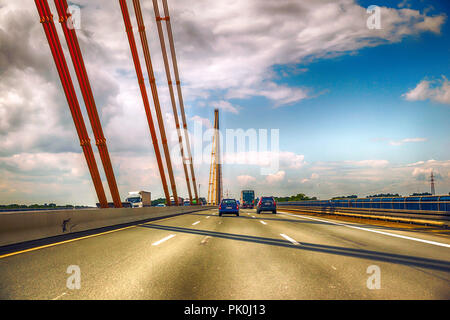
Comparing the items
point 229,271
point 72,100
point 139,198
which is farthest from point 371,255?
point 139,198

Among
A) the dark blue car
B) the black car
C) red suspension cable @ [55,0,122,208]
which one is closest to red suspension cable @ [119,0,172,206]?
the dark blue car

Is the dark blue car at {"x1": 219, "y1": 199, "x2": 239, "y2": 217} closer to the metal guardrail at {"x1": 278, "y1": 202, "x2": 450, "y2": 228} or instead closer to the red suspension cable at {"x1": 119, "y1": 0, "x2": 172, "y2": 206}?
the metal guardrail at {"x1": 278, "y1": 202, "x2": 450, "y2": 228}

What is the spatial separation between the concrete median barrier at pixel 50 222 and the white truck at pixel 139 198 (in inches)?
1501

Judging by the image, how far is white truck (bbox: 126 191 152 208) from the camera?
54.5 meters

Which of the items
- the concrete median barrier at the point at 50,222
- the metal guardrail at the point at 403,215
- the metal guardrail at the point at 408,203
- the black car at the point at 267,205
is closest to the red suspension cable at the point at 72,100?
the concrete median barrier at the point at 50,222

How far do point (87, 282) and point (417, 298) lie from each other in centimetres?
426

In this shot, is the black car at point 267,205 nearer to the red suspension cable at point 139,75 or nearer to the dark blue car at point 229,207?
the dark blue car at point 229,207

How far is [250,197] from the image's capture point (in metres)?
68.9

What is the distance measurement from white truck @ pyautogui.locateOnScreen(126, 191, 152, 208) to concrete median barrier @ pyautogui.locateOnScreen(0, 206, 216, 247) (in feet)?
125

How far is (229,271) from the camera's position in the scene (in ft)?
18.0

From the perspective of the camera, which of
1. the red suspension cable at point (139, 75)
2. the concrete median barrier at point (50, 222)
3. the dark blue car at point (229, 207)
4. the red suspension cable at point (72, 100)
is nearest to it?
the concrete median barrier at point (50, 222)

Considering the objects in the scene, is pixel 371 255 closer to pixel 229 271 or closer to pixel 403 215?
pixel 229 271

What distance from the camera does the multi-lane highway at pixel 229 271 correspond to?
4.20 meters
